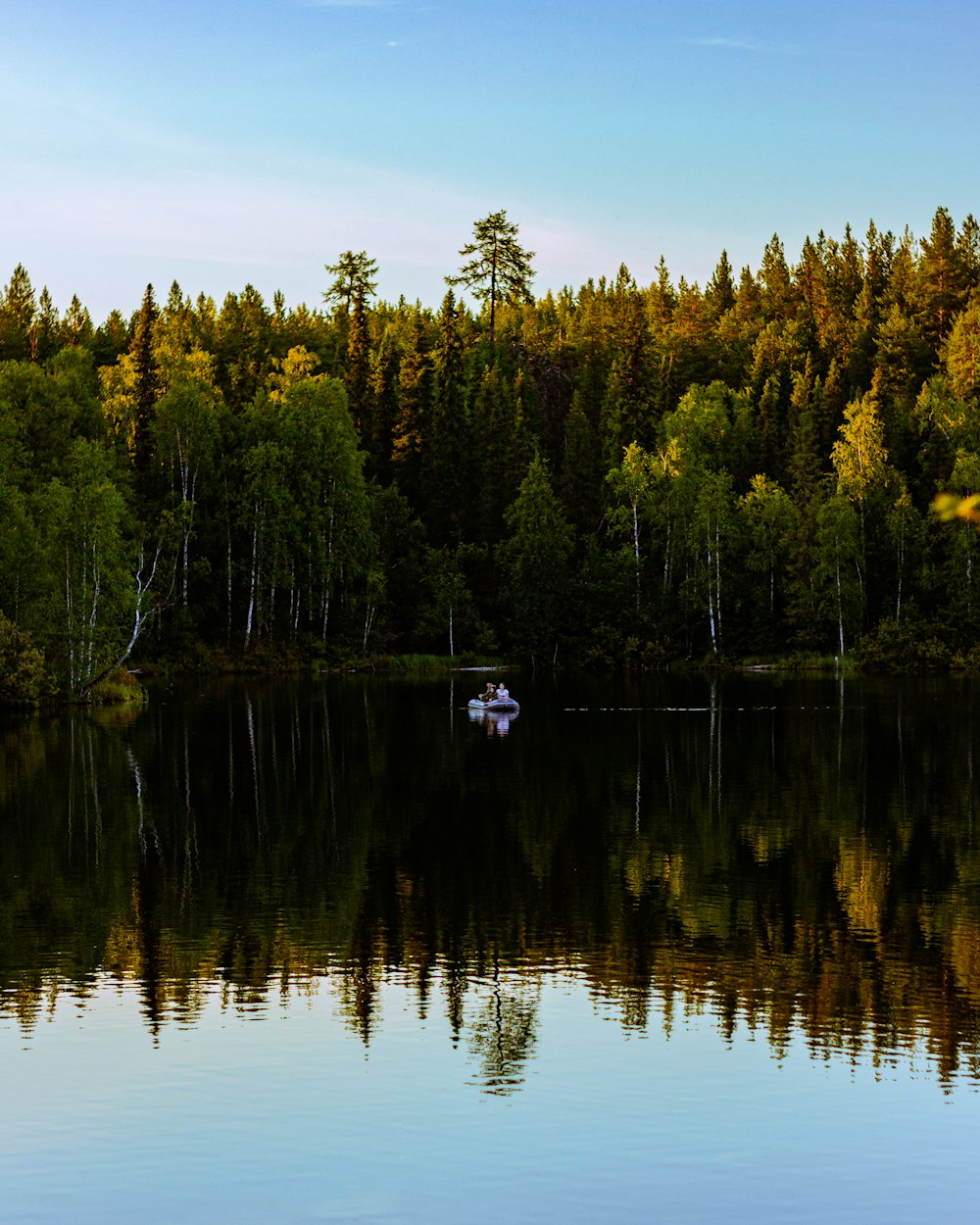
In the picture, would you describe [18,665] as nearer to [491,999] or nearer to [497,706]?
[497,706]

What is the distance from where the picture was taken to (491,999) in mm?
20688

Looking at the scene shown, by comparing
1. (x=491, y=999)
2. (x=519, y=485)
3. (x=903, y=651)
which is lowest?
Answer: (x=491, y=999)

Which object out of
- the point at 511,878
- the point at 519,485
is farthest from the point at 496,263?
the point at 511,878

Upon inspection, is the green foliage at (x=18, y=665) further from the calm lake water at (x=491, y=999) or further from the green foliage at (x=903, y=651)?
the green foliage at (x=903, y=651)

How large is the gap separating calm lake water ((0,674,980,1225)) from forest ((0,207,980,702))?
47.6m

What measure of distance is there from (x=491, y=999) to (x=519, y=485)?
100715 mm

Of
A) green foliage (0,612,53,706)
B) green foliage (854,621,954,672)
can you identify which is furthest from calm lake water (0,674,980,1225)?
green foliage (854,621,954,672)

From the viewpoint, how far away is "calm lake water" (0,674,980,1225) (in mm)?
14414

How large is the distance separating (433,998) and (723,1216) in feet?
26.1

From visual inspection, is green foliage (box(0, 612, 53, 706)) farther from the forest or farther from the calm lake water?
the calm lake water

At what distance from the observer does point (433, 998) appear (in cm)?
2084

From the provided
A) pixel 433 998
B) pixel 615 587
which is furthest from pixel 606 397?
pixel 433 998

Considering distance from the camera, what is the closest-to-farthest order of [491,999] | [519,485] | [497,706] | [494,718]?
[491,999]
[494,718]
[497,706]
[519,485]

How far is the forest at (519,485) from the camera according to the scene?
10406 cm
